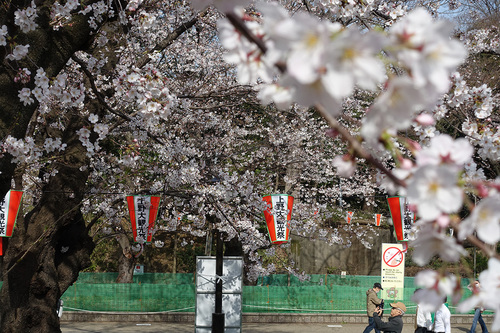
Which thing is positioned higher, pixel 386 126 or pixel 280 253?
pixel 386 126

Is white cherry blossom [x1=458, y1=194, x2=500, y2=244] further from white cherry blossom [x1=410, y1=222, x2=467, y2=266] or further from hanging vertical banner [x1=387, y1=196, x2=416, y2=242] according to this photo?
hanging vertical banner [x1=387, y1=196, x2=416, y2=242]

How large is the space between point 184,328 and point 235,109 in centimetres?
605

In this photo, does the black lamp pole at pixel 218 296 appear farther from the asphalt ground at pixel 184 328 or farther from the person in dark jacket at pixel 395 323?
the asphalt ground at pixel 184 328

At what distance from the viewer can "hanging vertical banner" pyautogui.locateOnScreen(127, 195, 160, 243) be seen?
8.22m

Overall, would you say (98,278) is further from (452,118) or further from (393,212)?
(452,118)

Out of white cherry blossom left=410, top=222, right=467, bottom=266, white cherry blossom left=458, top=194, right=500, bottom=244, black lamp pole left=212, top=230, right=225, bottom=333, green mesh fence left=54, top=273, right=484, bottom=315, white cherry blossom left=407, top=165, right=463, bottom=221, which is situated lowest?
green mesh fence left=54, top=273, right=484, bottom=315

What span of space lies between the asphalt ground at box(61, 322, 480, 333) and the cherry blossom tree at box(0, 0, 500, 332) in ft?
5.88

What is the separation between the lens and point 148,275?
1619 cm

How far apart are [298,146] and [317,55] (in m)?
12.1

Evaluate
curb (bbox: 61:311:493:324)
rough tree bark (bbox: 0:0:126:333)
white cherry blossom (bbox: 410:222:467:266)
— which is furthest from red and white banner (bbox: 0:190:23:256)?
curb (bbox: 61:311:493:324)

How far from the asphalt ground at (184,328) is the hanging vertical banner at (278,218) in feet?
16.4

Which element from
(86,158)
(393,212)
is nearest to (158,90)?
(86,158)

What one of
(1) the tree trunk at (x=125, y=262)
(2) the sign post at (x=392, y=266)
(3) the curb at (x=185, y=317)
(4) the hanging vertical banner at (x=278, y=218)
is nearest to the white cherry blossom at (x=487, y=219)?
(4) the hanging vertical banner at (x=278, y=218)

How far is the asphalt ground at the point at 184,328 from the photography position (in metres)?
13.1
